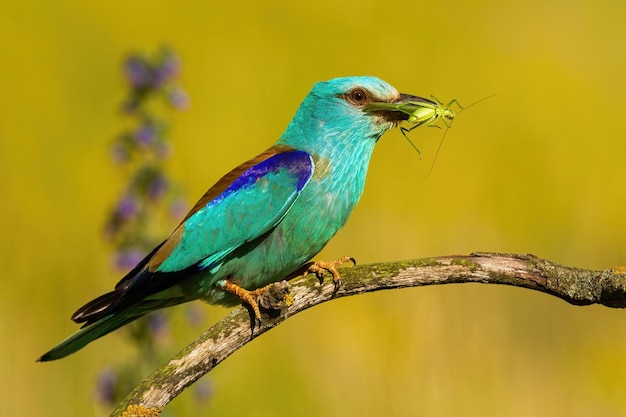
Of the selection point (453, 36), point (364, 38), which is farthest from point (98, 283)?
point (453, 36)

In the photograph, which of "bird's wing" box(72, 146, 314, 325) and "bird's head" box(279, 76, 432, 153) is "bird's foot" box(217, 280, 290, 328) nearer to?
"bird's wing" box(72, 146, 314, 325)

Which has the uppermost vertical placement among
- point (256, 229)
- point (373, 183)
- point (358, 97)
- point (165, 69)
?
point (373, 183)

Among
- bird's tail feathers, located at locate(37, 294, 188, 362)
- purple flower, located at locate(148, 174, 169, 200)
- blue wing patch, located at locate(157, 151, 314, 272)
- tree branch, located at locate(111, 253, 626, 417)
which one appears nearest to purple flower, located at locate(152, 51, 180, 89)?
purple flower, located at locate(148, 174, 169, 200)

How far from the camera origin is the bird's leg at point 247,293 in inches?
137

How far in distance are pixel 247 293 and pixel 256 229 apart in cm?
33

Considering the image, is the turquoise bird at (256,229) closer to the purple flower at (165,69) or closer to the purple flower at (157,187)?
the purple flower at (157,187)

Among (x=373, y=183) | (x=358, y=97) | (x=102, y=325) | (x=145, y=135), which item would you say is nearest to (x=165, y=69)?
(x=145, y=135)

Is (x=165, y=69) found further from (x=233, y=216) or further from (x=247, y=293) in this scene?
(x=247, y=293)

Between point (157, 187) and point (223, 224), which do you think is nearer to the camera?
point (223, 224)

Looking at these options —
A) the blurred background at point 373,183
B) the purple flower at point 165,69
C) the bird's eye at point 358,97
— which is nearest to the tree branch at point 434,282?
the bird's eye at point 358,97

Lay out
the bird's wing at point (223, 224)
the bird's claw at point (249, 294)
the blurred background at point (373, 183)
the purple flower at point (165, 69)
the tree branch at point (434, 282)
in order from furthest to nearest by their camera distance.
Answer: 1. the blurred background at point (373, 183)
2. the purple flower at point (165, 69)
3. the bird's wing at point (223, 224)
4. the bird's claw at point (249, 294)
5. the tree branch at point (434, 282)

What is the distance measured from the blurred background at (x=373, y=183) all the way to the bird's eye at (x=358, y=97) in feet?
3.24

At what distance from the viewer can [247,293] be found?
388cm

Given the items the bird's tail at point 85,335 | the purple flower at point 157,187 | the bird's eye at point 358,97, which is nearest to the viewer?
the bird's tail at point 85,335
